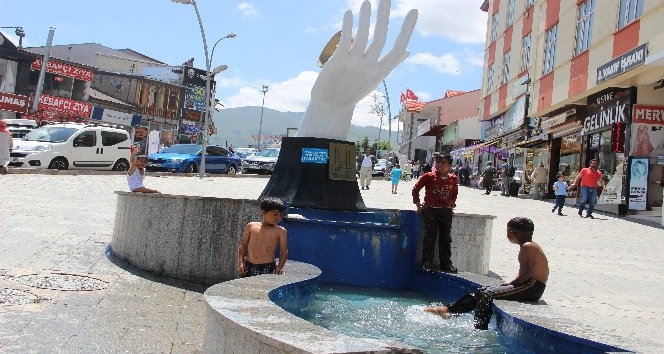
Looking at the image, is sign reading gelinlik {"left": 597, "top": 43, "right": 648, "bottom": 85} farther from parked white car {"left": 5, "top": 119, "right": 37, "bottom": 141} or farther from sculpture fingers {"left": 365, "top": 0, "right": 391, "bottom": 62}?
parked white car {"left": 5, "top": 119, "right": 37, "bottom": 141}

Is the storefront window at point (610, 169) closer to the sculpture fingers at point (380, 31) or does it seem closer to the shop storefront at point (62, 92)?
the sculpture fingers at point (380, 31)

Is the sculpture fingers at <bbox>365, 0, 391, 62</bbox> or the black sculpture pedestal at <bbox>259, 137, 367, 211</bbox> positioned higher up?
the sculpture fingers at <bbox>365, 0, 391, 62</bbox>

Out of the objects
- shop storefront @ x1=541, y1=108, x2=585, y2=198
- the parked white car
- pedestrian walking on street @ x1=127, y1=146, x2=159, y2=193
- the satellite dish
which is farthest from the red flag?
the satellite dish

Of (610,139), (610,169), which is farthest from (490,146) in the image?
(610,139)

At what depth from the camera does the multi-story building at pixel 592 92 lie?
63.3 feet

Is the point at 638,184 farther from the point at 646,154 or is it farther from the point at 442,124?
the point at 442,124

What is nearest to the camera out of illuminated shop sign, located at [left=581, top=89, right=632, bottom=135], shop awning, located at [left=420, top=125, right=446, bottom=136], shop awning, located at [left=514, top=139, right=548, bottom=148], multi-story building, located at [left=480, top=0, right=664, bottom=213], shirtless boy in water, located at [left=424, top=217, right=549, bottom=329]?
shirtless boy in water, located at [left=424, top=217, right=549, bottom=329]

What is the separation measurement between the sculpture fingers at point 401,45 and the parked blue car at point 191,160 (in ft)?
70.8

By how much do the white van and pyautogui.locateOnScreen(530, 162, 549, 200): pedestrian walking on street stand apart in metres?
15.4

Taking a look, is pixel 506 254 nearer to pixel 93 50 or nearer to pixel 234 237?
pixel 234 237

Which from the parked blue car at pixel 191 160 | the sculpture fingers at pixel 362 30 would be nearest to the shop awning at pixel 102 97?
the parked blue car at pixel 191 160

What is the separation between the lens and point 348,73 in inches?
358

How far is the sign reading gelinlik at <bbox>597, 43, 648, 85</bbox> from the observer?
17.7m

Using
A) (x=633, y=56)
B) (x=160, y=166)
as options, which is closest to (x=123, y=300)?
(x=633, y=56)
